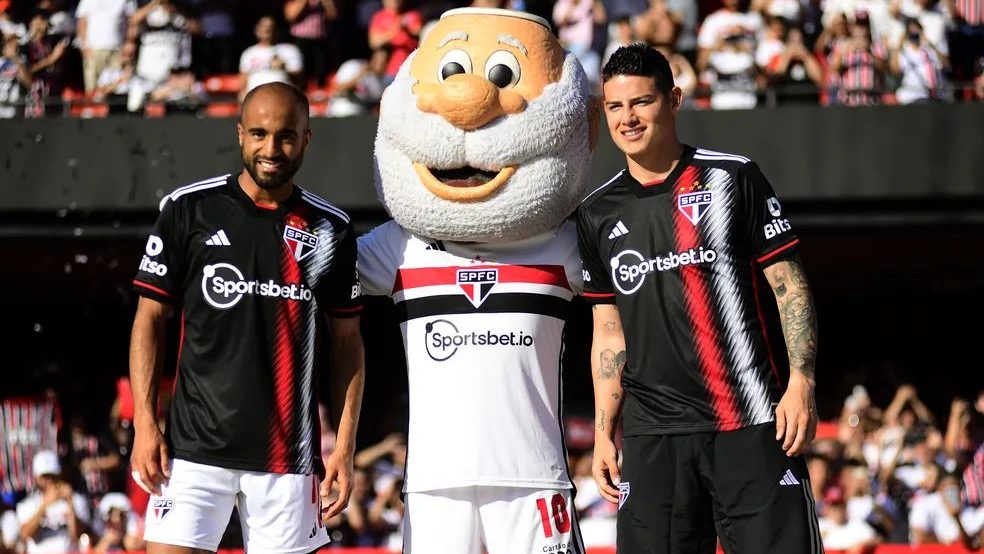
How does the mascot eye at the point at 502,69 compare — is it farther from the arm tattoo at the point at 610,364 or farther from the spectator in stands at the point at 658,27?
the spectator in stands at the point at 658,27

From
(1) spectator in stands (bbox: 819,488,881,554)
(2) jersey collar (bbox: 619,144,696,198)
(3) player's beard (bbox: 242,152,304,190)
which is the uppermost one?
(3) player's beard (bbox: 242,152,304,190)

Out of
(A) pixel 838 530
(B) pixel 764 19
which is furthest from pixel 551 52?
(B) pixel 764 19

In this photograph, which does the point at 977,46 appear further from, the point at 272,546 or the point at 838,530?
the point at 272,546

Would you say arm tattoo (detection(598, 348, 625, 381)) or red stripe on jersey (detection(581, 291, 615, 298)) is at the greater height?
red stripe on jersey (detection(581, 291, 615, 298))

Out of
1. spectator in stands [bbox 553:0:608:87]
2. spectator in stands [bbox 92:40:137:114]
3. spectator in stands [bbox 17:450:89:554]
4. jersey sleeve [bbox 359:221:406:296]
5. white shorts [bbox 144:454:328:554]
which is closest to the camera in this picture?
white shorts [bbox 144:454:328:554]

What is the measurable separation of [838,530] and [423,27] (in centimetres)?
570

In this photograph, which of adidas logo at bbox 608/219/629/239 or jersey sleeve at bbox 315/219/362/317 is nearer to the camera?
adidas logo at bbox 608/219/629/239

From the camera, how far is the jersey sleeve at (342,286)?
545 cm

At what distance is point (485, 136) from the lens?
17.8ft

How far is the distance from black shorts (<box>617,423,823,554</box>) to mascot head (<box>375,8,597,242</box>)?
3.43 ft

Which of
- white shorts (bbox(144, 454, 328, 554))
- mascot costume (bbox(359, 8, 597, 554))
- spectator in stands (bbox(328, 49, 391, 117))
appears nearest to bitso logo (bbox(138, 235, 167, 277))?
white shorts (bbox(144, 454, 328, 554))

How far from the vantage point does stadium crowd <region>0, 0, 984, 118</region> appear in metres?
12.0

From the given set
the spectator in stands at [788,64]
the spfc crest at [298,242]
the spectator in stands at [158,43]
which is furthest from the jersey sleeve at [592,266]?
the spectator in stands at [158,43]

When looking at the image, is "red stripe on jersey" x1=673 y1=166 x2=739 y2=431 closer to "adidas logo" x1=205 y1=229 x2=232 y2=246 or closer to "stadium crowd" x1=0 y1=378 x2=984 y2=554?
"adidas logo" x1=205 y1=229 x2=232 y2=246
